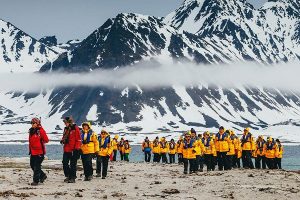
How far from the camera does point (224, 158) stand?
130 ft

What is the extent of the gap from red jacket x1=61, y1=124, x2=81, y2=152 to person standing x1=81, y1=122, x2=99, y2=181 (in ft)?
4.22

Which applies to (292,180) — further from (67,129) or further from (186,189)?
(67,129)

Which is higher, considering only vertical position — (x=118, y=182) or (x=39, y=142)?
(x=39, y=142)

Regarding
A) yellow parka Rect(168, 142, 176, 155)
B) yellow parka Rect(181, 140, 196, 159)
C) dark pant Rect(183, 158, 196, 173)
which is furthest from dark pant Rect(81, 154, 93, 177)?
yellow parka Rect(168, 142, 176, 155)

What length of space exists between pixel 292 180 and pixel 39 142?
43.5ft

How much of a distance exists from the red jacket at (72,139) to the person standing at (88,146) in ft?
4.22

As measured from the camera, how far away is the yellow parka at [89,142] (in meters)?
28.8

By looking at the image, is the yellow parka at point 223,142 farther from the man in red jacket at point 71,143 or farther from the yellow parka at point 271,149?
the man in red jacket at point 71,143

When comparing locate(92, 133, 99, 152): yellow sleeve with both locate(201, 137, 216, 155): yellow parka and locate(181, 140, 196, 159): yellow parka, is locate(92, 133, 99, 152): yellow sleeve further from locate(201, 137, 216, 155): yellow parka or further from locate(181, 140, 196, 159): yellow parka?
locate(201, 137, 216, 155): yellow parka

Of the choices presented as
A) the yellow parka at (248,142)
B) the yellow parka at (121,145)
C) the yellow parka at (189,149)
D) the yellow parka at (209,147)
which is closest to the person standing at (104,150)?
the yellow parka at (189,149)

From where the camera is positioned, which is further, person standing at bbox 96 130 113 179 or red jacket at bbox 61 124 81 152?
person standing at bbox 96 130 113 179

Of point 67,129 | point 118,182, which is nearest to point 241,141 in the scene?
point 118,182

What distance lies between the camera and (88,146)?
28.8m

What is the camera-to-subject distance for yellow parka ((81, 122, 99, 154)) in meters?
28.8
